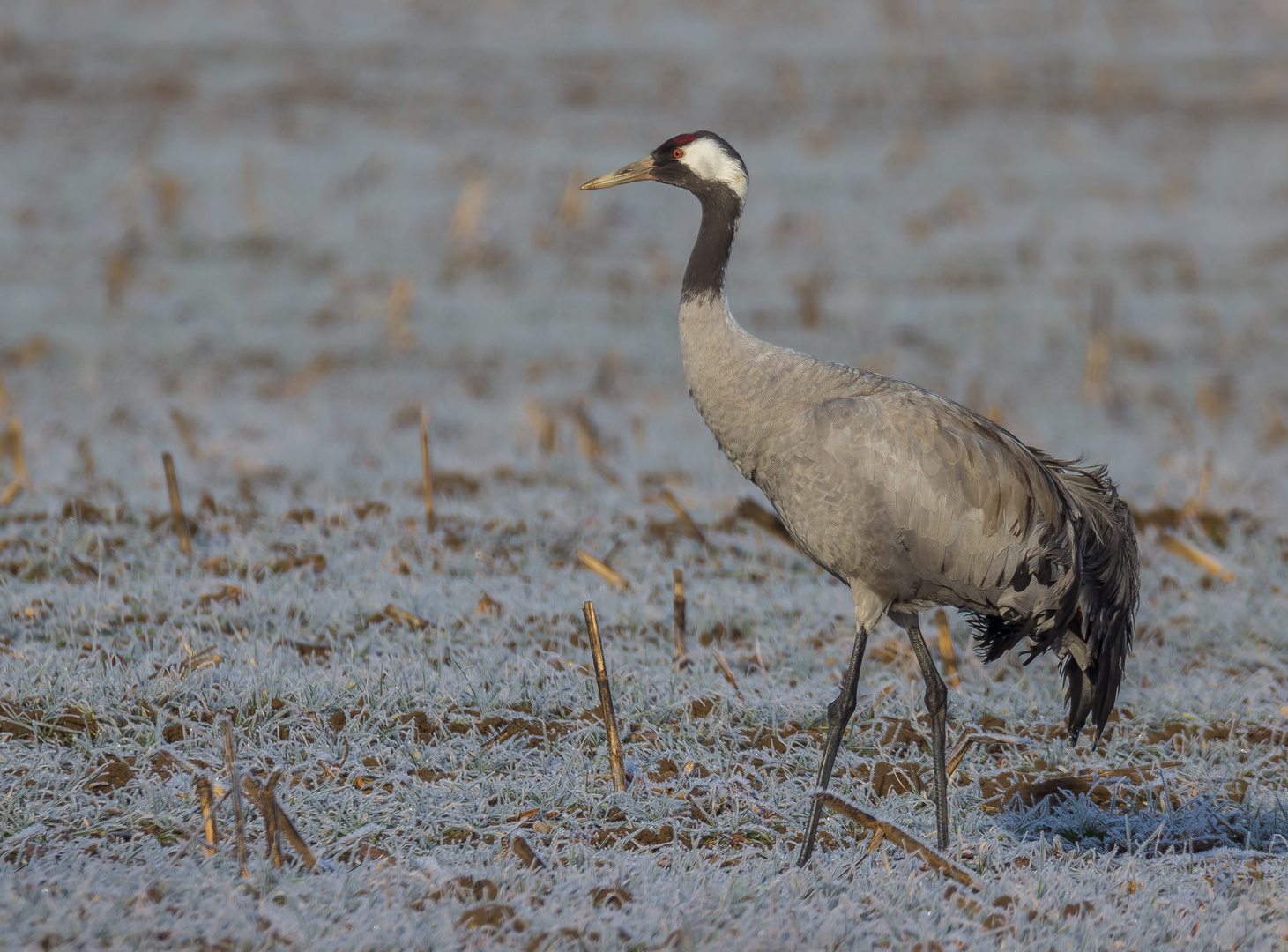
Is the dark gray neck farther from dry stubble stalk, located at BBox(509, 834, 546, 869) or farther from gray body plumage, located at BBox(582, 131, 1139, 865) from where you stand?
dry stubble stalk, located at BBox(509, 834, 546, 869)

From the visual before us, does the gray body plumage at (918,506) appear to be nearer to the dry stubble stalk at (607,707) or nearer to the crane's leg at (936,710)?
the crane's leg at (936,710)

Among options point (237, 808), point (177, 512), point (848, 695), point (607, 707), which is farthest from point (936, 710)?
point (177, 512)

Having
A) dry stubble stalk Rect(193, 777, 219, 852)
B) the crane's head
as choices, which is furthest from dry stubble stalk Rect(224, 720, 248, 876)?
the crane's head

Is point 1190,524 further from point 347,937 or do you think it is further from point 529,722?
point 347,937

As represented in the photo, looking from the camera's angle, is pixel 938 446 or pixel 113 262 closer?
pixel 938 446

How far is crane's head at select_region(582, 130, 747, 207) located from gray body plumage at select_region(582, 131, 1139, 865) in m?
0.19

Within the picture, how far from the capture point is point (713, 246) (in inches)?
183

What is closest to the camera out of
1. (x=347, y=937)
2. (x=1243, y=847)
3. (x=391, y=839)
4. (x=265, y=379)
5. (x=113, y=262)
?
(x=347, y=937)

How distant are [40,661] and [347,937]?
184 cm

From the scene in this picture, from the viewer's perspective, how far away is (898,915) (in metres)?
3.50

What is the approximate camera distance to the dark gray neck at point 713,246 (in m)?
4.62

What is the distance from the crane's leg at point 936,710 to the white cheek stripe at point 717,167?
1.57m

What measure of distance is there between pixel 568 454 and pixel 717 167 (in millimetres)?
3415

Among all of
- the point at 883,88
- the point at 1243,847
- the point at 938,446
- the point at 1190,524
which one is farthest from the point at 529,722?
the point at 883,88
